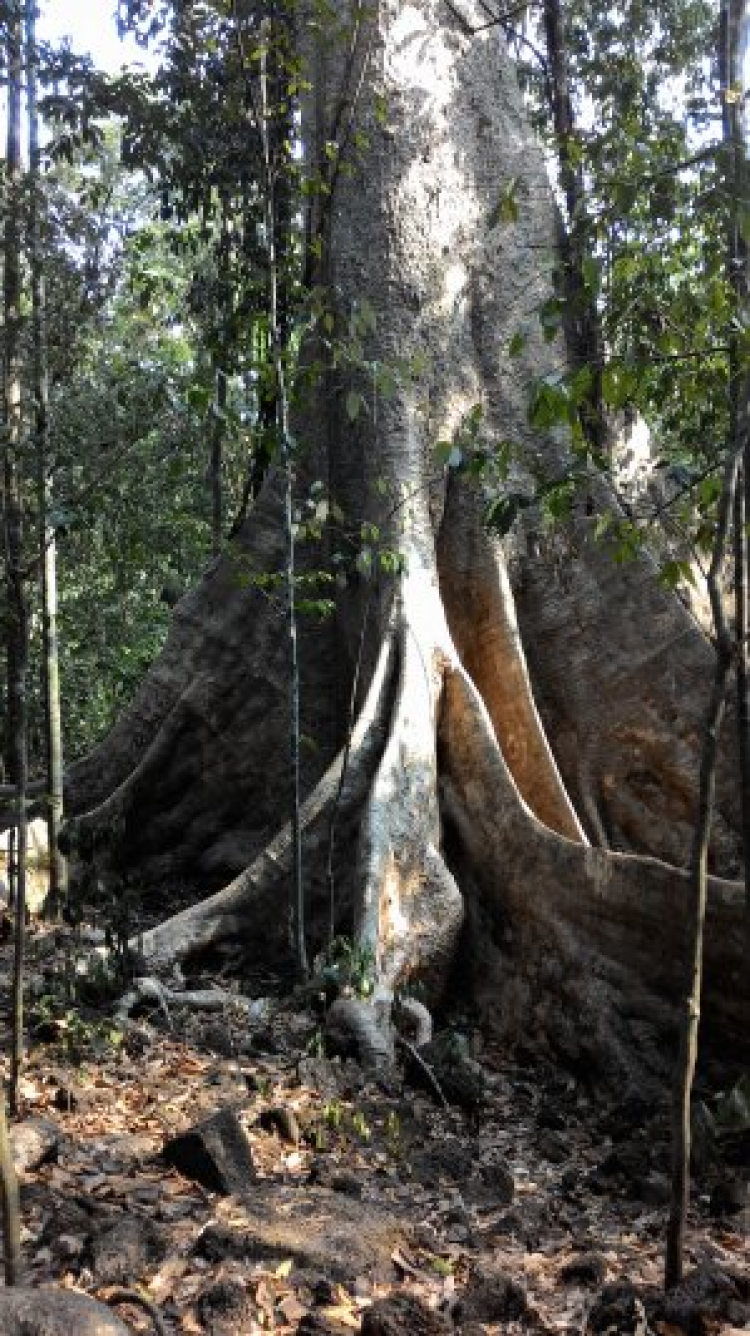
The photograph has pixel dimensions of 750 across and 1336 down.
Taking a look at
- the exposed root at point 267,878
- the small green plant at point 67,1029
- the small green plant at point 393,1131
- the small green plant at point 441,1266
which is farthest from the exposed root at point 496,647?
the small green plant at point 441,1266

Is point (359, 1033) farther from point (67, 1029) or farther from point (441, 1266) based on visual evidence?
point (441, 1266)

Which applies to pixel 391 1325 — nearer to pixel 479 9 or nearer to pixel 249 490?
pixel 249 490

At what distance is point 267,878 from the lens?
673cm

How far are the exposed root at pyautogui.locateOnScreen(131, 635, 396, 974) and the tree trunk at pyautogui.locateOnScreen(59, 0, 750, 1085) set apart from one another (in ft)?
0.05

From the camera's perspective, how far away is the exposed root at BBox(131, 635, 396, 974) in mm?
6504

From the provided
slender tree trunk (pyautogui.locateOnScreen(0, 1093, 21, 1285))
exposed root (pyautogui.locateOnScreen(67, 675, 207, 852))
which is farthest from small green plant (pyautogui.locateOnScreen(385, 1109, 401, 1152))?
exposed root (pyautogui.locateOnScreen(67, 675, 207, 852))

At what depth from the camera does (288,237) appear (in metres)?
Result: 8.32

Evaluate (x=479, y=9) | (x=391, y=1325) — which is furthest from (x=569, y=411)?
(x=479, y=9)

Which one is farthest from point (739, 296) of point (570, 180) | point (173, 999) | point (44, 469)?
point (570, 180)

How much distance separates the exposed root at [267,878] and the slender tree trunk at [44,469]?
0.99 metres

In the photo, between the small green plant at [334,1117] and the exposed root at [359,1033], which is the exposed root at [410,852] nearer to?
the exposed root at [359,1033]

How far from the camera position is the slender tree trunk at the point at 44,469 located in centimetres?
540

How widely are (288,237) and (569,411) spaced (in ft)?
17.2

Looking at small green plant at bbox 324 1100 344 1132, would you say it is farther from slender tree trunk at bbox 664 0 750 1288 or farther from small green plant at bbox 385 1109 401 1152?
slender tree trunk at bbox 664 0 750 1288
